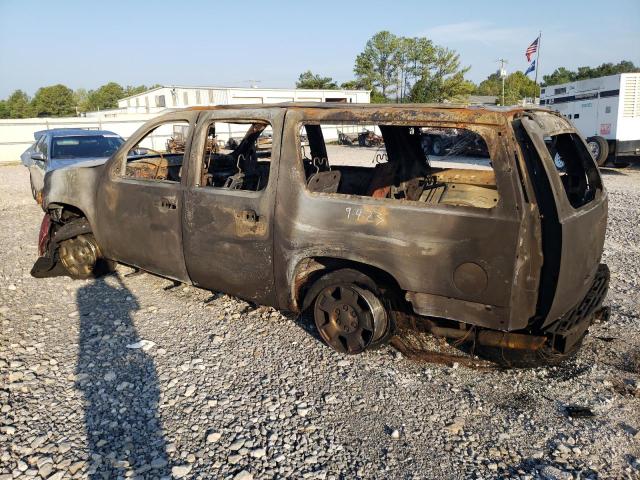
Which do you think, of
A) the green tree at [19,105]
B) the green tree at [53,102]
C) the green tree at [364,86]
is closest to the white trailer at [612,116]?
the green tree at [364,86]

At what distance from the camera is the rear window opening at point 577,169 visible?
4.00 meters

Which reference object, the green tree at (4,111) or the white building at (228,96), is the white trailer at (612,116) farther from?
the green tree at (4,111)

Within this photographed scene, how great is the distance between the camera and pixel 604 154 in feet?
48.1

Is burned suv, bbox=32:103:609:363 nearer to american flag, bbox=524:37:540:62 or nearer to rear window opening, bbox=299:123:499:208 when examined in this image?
rear window opening, bbox=299:123:499:208

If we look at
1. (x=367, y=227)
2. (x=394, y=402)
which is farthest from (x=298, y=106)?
(x=394, y=402)

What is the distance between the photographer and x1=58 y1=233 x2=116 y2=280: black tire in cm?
557

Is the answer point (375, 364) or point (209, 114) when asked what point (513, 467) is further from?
point (209, 114)

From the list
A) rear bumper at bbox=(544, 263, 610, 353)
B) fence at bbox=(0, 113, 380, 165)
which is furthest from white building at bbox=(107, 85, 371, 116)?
rear bumper at bbox=(544, 263, 610, 353)

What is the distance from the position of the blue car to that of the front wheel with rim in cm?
765

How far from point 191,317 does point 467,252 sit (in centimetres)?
269

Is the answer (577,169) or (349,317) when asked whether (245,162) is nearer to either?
(349,317)

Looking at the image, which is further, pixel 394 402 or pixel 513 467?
pixel 394 402

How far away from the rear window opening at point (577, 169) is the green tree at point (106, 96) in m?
91.6

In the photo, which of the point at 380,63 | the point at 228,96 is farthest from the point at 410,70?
the point at 228,96
